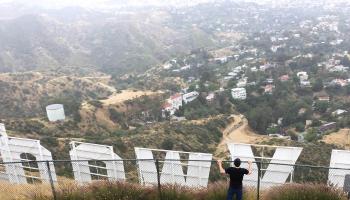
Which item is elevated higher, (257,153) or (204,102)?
(257,153)

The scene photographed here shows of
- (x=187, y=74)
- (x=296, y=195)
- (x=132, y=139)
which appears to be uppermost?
(x=296, y=195)

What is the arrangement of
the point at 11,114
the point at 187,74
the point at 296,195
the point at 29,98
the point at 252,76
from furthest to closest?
1. the point at 187,74
2. the point at 252,76
3. the point at 29,98
4. the point at 11,114
5. the point at 296,195

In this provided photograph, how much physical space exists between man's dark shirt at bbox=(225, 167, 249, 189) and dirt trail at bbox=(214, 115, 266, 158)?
39187 mm

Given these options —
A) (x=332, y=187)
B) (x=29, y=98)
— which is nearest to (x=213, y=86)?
(x=29, y=98)

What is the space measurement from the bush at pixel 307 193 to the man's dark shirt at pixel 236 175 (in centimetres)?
111

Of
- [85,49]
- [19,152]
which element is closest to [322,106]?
[19,152]

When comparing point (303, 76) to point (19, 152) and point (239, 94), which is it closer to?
point (239, 94)

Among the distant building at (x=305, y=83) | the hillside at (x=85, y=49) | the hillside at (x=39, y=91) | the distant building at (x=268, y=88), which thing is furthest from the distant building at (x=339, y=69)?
the hillside at (x=85, y=49)

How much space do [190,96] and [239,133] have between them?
2744 centimetres

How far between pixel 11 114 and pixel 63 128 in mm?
22854

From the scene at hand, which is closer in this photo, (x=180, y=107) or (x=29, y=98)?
(x=180, y=107)

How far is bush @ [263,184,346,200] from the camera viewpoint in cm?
923

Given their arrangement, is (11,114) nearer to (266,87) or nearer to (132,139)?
(132,139)

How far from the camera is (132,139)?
1543 inches
